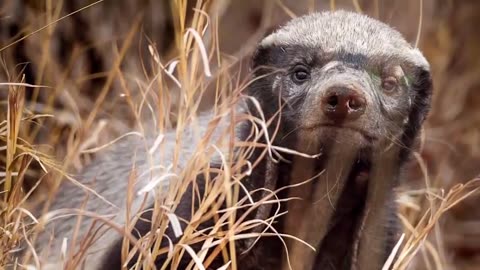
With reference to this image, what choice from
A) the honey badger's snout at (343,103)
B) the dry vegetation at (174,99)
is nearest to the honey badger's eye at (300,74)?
the dry vegetation at (174,99)

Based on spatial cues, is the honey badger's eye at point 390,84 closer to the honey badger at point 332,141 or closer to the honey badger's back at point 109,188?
the honey badger at point 332,141

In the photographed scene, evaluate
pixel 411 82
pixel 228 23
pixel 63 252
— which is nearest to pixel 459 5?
pixel 228 23

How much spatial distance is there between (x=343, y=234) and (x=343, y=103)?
A: 1.95ft

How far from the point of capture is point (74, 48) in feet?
16.6

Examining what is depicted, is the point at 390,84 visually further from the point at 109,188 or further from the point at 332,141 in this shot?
the point at 109,188

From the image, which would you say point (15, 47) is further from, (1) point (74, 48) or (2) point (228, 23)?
(2) point (228, 23)

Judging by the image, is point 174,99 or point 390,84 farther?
point 174,99

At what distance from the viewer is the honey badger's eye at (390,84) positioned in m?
3.45

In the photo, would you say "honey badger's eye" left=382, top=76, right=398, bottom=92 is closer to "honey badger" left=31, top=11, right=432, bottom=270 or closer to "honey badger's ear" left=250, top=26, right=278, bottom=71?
"honey badger" left=31, top=11, right=432, bottom=270

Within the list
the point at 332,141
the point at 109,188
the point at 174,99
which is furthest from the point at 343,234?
the point at 174,99

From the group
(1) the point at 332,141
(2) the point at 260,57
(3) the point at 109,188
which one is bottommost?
(3) the point at 109,188

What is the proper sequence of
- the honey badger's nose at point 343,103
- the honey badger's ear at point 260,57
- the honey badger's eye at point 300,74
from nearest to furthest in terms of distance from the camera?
the honey badger's nose at point 343,103, the honey badger's eye at point 300,74, the honey badger's ear at point 260,57

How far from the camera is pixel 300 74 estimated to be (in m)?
3.46

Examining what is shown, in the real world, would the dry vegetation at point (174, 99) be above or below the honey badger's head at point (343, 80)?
below
